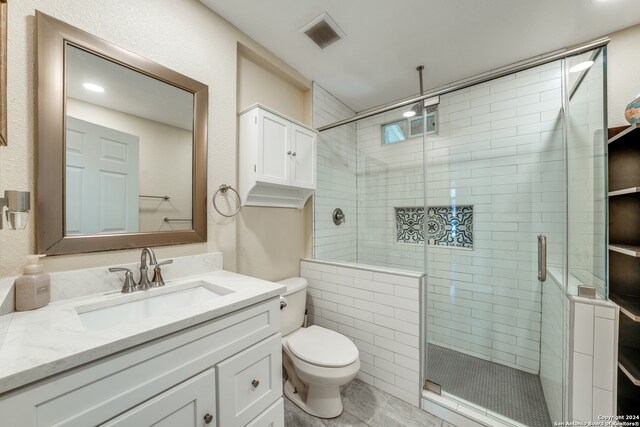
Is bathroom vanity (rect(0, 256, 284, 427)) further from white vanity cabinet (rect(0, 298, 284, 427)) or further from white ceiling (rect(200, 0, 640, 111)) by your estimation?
white ceiling (rect(200, 0, 640, 111))

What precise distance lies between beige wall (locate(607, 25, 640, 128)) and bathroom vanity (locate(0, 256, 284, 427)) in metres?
2.45

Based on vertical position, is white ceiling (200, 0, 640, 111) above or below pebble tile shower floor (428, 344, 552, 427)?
above

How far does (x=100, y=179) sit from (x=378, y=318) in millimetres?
1803

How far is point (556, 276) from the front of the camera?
1.47m

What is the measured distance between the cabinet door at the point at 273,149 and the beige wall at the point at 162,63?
0.19 m

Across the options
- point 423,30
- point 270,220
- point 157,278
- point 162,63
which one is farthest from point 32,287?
point 423,30

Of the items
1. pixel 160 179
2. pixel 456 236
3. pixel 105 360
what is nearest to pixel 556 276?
pixel 456 236

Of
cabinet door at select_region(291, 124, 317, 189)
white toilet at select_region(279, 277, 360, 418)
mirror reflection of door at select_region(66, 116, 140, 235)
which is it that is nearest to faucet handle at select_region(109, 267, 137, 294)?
mirror reflection of door at select_region(66, 116, 140, 235)

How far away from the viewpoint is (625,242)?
4.65 feet

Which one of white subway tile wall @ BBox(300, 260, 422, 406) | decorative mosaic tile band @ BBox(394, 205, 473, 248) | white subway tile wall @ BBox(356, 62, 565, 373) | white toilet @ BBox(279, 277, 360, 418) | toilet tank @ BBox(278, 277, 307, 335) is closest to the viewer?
white toilet @ BBox(279, 277, 360, 418)

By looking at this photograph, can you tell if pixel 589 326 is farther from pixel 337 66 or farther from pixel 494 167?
pixel 337 66

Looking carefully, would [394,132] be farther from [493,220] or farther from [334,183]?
[493,220]

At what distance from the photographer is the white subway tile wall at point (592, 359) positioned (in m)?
1.10

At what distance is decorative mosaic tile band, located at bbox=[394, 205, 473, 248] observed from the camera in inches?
83.6
